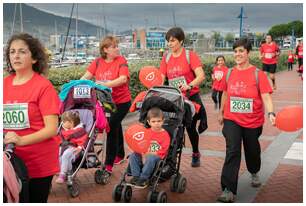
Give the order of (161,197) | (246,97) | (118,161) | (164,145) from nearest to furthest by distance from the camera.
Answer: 1. (161,197)
2. (246,97)
3. (164,145)
4. (118,161)

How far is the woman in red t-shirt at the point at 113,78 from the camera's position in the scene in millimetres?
5340

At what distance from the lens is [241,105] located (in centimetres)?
454

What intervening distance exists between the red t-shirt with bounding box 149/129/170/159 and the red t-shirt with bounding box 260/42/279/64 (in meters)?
11.7

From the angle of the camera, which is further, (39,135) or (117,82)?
(117,82)

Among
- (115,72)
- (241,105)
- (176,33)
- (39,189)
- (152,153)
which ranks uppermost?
(176,33)

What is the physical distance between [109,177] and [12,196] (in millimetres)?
2827

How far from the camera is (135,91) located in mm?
11297

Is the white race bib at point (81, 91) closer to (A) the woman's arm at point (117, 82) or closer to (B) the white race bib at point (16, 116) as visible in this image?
(A) the woman's arm at point (117, 82)

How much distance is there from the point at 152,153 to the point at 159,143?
0.53ft

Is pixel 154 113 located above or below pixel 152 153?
above

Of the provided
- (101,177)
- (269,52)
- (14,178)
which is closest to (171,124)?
(101,177)

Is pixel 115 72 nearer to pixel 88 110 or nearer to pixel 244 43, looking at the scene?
pixel 88 110

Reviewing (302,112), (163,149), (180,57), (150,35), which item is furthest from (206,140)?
(150,35)

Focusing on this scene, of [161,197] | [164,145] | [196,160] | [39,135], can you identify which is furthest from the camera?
[196,160]
